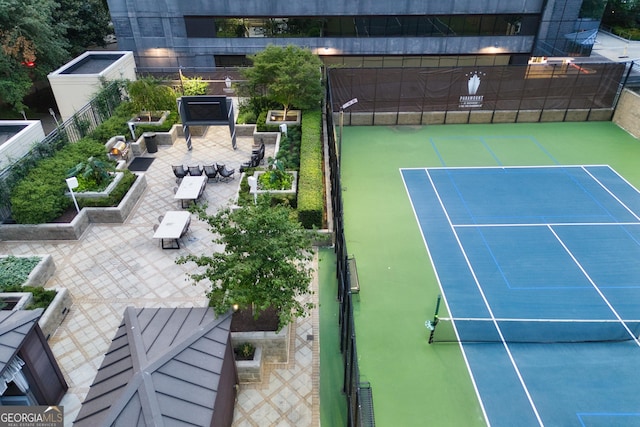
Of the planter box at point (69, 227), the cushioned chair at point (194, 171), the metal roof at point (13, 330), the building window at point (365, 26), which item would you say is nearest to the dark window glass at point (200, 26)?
the building window at point (365, 26)

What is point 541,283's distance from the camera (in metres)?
12.5

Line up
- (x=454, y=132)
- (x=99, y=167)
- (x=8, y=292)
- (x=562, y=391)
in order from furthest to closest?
(x=454, y=132)
(x=99, y=167)
(x=8, y=292)
(x=562, y=391)

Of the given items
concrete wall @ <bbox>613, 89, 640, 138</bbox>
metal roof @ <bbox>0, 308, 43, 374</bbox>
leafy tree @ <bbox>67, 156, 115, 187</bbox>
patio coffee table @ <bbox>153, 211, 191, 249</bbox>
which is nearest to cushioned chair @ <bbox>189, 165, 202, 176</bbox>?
leafy tree @ <bbox>67, 156, 115, 187</bbox>

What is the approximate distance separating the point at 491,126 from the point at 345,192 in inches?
403

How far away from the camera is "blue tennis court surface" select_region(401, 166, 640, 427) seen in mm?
9648

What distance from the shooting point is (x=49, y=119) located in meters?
27.1

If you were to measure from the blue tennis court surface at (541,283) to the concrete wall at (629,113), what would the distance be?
16.5ft

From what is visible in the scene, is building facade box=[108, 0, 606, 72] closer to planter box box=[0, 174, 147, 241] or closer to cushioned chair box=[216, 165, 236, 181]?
cushioned chair box=[216, 165, 236, 181]

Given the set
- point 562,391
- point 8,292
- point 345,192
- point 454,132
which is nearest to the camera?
point 562,391

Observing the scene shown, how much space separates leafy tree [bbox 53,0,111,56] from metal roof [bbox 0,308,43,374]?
23.7 m

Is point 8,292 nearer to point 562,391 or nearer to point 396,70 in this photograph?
point 562,391

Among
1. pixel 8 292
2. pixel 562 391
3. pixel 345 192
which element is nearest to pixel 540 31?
pixel 345 192

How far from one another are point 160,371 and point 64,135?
43.0 feet

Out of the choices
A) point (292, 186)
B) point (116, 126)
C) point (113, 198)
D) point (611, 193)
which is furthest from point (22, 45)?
point (611, 193)
